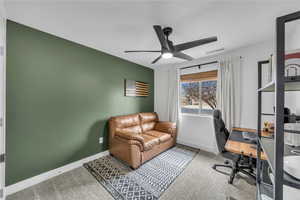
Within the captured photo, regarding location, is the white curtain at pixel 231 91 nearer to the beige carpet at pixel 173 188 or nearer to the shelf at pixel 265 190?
the beige carpet at pixel 173 188

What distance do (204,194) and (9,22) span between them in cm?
372

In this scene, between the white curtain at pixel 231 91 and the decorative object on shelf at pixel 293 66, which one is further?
the white curtain at pixel 231 91

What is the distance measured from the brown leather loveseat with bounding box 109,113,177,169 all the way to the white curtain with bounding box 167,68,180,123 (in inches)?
18.8

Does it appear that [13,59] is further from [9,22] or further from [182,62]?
[182,62]

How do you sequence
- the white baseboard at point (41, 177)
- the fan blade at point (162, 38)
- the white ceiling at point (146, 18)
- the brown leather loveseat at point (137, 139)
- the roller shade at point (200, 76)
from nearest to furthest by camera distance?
the white ceiling at point (146, 18), the fan blade at point (162, 38), the white baseboard at point (41, 177), the brown leather loveseat at point (137, 139), the roller shade at point (200, 76)

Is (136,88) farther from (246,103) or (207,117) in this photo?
(246,103)

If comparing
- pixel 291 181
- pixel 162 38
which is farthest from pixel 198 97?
pixel 291 181

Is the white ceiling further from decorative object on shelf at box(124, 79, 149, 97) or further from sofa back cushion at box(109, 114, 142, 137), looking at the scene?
sofa back cushion at box(109, 114, 142, 137)

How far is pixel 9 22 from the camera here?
1.61 meters

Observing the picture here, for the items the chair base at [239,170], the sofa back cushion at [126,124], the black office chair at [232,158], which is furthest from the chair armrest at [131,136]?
the chair base at [239,170]

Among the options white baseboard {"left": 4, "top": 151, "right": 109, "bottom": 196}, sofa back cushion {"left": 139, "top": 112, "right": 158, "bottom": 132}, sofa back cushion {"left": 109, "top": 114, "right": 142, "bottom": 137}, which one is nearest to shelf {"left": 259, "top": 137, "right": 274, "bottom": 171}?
sofa back cushion {"left": 109, "top": 114, "right": 142, "bottom": 137}

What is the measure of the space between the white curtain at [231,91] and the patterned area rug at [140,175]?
1.28 metres

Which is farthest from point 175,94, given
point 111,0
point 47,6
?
point 47,6

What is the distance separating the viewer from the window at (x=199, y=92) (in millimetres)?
3090
